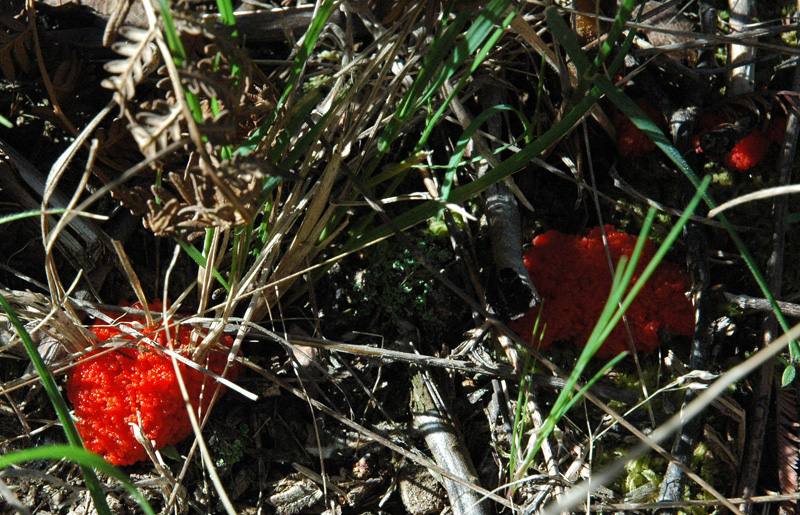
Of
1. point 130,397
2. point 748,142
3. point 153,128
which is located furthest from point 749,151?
point 130,397

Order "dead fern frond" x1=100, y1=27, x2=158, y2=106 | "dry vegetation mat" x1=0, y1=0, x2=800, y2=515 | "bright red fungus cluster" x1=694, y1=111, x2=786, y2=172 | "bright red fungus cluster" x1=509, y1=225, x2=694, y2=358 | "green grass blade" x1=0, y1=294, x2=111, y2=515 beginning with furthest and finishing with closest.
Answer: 1. "bright red fungus cluster" x1=694, y1=111, x2=786, y2=172
2. "bright red fungus cluster" x1=509, y1=225, x2=694, y2=358
3. "dry vegetation mat" x1=0, y1=0, x2=800, y2=515
4. "green grass blade" x1=0, y1=294, x2=111, y2=515
5. "dead fern frond" x1=100, y1=27, x2=158, y2=106

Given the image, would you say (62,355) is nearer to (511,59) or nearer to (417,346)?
(417,346)

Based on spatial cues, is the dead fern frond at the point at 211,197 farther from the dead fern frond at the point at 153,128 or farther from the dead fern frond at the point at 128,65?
the dead fern frond at the point at 128,65

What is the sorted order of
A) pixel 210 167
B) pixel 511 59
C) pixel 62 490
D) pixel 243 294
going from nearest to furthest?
pixel 210 167 → pixel 243 294 → pixel 62 490 → pixel 511 59

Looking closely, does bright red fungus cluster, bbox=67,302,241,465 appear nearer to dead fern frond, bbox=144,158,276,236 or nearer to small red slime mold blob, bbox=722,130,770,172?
dead fern frond, bbox=144,158,276,236

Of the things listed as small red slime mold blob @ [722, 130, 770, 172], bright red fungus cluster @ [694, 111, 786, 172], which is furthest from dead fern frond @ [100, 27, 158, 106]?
small red slime mold blob @ [722, 130, 770, 172]

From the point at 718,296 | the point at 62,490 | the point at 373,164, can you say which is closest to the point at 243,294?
the point at 373,164
